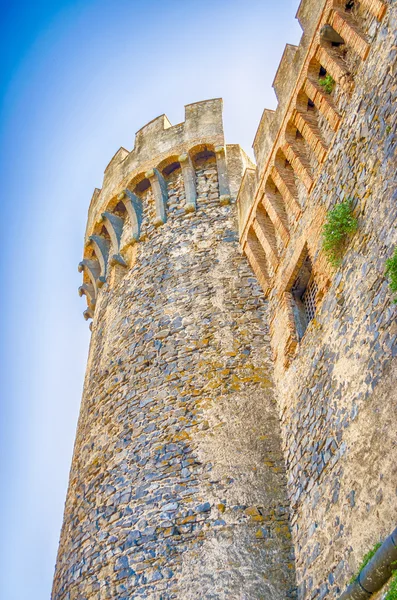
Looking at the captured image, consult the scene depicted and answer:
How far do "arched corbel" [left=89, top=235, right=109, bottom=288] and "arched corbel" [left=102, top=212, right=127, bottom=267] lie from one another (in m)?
0.31

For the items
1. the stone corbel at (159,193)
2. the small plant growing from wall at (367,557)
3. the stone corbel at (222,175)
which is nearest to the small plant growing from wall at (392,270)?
the small plant growing from wall at (367,557)

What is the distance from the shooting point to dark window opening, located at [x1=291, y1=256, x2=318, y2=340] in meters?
6.85

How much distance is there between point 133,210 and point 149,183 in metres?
0.62

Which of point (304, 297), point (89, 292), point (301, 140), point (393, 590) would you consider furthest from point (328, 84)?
point (89, 292)

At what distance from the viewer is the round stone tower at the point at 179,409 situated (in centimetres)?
590

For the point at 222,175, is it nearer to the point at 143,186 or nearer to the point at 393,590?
the point at 143,186

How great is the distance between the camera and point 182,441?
6707 millimetres

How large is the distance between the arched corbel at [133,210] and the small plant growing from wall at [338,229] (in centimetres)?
429

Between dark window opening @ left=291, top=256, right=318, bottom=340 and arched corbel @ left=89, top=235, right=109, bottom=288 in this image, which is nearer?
dark window opening @ left=291, top=256, right=318, bottom=340

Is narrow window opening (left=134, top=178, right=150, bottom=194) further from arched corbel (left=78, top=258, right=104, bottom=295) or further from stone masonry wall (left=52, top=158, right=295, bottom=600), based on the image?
arched corbel (left=78, top=258, right=104, bottom=295)

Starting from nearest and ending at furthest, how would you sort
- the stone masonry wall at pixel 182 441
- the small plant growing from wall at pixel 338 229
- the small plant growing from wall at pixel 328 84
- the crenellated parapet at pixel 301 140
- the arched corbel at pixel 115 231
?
the small plant growing from wall at pixel 338 229 < the stone masonry wall at pixel 182 441 < the crenellated parapet at pixel 301 140 < the small plant growing from wall at pixel 328 84 < the arched corbel at pixel 115 231

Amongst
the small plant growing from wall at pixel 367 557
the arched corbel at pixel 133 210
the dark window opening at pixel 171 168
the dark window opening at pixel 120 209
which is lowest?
the small plant growing from wall at pixel 367 557

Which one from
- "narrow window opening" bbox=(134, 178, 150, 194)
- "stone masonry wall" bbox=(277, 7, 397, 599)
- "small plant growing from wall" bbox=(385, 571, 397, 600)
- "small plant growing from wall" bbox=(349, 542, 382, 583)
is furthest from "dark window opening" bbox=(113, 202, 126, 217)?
"small plant growing from wall" bbox=(385, 571, 397, 600)

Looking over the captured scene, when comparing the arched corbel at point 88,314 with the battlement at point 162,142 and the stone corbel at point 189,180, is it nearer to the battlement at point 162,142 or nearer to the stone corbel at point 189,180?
the battlement at point 162,142
